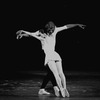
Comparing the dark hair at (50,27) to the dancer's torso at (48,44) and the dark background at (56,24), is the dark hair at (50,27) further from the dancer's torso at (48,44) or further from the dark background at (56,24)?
the dark background at (56,24)

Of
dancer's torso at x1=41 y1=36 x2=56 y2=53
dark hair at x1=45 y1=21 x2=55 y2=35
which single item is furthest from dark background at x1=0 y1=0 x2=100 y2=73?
dark hair at x1=45 y1=21 x2=55 y2=35

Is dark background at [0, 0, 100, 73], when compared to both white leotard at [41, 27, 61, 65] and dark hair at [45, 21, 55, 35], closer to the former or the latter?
white leotard at [41, 27, 61, 65]

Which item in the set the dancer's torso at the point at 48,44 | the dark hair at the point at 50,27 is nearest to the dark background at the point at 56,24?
the dancer's torso at the point at 48,44

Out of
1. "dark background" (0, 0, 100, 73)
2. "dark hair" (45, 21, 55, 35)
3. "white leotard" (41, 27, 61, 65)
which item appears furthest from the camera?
"dark background" (0, 0, 100, 73)

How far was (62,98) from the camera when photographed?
7.85 meters

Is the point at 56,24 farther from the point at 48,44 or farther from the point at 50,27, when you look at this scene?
the point at 50,27

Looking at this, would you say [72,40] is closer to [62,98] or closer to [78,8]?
[78,8]

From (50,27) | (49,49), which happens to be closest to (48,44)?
(49,49)

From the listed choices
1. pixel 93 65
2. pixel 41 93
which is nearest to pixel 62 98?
pixel 41 93

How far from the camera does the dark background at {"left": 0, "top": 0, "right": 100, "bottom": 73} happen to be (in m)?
20.7

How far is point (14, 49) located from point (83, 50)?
3854mm

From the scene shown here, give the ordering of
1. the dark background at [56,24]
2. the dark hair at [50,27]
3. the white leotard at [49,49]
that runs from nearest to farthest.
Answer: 1. the dark hair at [50,27]
2. the white leotard at [49,49]
3. the dark background at [56,24]

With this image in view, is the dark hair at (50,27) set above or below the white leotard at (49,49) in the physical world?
above

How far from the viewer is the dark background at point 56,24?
20.7m
